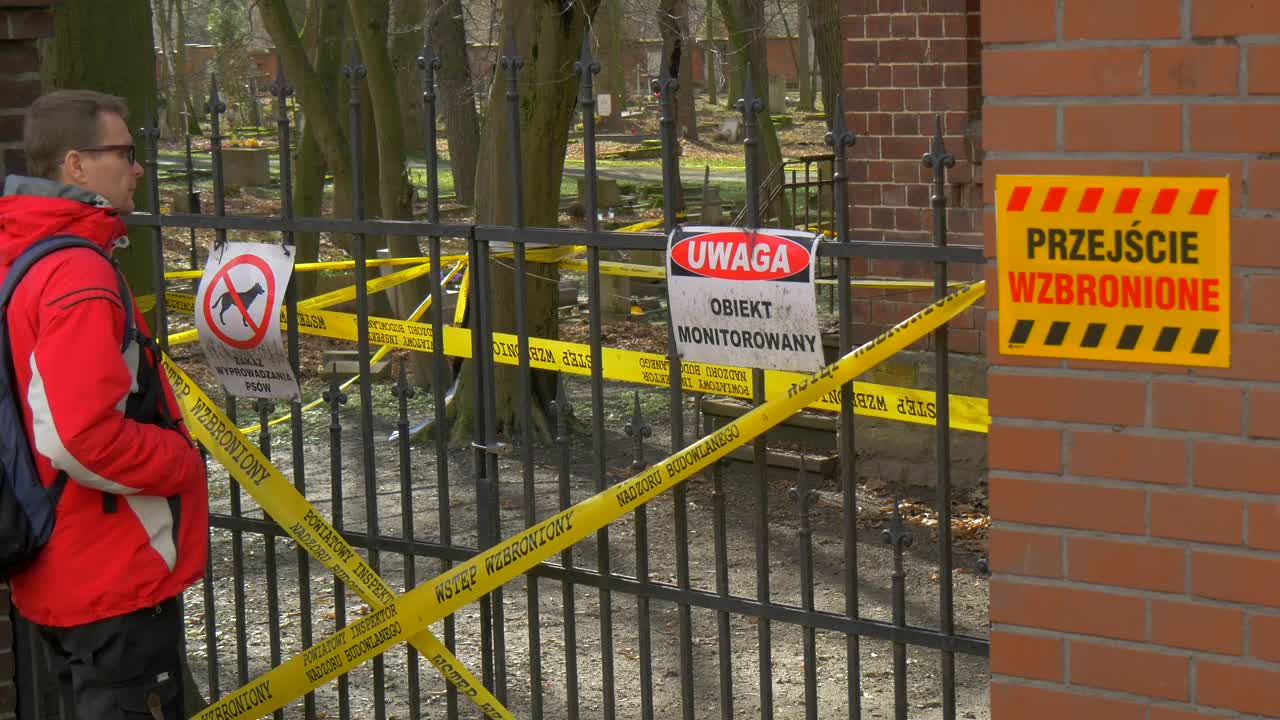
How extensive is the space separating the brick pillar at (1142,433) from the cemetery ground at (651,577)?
394 mm

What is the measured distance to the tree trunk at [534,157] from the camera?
9.32 metres

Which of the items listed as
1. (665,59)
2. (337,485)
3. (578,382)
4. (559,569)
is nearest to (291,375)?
(337,485)

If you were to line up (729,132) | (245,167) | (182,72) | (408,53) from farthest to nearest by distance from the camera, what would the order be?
(729,132) < (182,72) < (245,167) < (408,53)

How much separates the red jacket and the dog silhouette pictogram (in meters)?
0.75

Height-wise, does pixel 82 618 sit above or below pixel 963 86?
below

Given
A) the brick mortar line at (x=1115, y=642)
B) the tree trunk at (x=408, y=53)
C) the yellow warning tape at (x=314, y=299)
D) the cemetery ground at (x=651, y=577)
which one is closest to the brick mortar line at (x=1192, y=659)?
the brick mortar line at (x=1115, y=642)

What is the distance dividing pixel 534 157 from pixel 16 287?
648cm

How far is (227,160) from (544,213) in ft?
73.2

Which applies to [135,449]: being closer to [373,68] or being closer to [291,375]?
[291,375]

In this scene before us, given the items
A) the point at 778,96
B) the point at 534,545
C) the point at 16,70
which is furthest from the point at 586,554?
the point at 778,96

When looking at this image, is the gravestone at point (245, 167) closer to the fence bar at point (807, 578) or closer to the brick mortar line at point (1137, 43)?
the fence bar at point (807, 578)

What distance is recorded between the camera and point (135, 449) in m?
3.16

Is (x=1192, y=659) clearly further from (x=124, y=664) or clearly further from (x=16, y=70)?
(x=16, y=70)

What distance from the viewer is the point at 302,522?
13.8 feet
